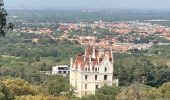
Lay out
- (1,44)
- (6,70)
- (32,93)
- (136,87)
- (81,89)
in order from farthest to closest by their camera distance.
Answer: (1,44) → (6,70) → (81,89) → (32,93) → (136,87)

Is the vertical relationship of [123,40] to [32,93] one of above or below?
below

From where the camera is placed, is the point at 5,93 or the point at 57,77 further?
the point at 57,77

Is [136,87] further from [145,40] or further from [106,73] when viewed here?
[145,40]

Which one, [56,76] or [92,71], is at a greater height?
[92,71]

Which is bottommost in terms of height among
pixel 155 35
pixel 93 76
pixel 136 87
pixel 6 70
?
pixel 155 35

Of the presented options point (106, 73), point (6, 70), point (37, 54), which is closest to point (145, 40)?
point (37, 54)

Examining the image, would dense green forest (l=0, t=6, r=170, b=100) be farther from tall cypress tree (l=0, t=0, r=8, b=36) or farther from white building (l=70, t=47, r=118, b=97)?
tall cypress tree (l=0, t=0, r=8, b=36)

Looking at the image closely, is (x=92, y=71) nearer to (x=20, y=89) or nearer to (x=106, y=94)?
(x=106, y=94)

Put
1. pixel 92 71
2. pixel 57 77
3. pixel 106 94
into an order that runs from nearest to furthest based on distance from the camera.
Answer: pixel 106 94 < pixel 92 71 < pixel 57 77

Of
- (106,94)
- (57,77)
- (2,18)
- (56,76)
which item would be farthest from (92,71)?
(2,18)
